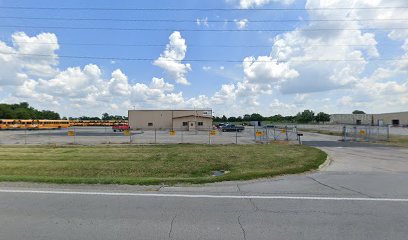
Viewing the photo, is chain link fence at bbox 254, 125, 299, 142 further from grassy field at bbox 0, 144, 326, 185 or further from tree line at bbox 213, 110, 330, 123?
tree line at bbox 213, 110, 330, 123

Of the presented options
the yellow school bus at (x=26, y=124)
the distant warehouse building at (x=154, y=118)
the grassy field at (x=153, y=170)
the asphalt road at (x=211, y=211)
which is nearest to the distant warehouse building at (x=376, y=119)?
the distant warehouse building at (x=154, y=118)

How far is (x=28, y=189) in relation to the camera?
23.1ft

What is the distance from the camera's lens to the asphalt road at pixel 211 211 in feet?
13.9

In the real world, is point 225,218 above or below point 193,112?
below

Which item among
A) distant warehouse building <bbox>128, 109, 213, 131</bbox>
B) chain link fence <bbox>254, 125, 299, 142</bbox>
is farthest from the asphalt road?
distant warehouse building <bbox>128, 109, 213, 131</bbox>

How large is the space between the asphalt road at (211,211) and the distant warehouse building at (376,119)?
99309 millimetres

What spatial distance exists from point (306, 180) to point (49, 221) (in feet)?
22.2

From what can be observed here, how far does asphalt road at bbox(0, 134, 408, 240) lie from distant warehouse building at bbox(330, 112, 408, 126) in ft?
326

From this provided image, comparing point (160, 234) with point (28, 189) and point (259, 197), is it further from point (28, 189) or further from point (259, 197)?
point (28, 189)

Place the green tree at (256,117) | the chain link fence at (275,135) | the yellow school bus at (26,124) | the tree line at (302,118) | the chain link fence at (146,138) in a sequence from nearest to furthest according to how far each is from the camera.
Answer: the chain link fence at (146,138), the chain link fence at (275,135), the yellow school bus at (26,124), the tree line at (302,118), the green tree at (256,117)

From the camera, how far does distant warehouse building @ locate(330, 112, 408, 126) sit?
99.1 meters

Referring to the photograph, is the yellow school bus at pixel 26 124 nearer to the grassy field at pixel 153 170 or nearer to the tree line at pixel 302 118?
the grassy field at pixel 153 170

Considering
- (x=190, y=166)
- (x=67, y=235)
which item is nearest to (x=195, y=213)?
(x=67, y=235)

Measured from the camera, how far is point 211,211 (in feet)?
17.2
